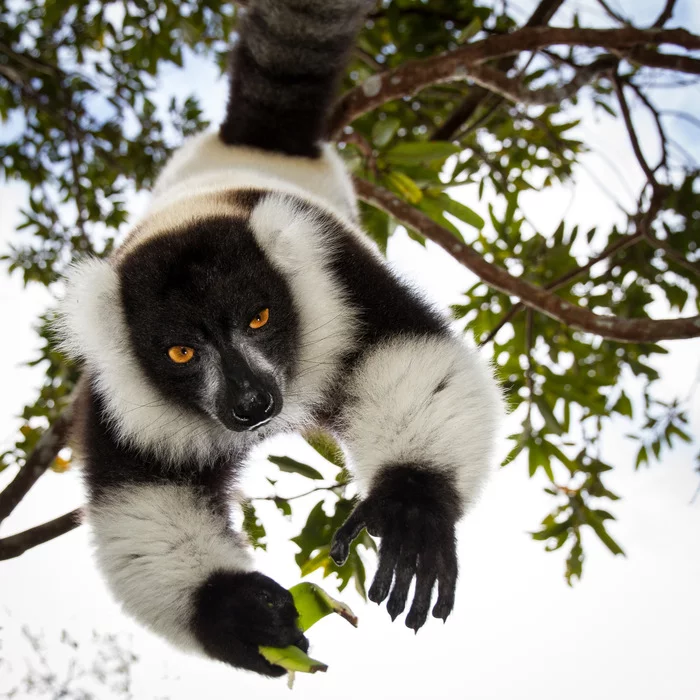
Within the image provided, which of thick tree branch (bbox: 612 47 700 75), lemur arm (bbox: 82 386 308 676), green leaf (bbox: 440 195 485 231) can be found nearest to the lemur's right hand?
lemur arm (bbox: 82 386 308 676)

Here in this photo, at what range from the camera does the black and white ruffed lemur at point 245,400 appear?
1.72 m

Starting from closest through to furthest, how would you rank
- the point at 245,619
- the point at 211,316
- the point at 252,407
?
the point at 245,619 < the point at 252,407 < the point at 211,316

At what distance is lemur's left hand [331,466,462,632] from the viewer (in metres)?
1.53

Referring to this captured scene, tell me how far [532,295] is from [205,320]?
1404 mm

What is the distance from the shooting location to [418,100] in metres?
5.11

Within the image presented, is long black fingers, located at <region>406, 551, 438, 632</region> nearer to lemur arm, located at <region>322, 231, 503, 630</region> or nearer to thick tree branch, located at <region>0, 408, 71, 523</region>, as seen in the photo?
lemur arm, located at <region>322, 231, 503, 630</region>

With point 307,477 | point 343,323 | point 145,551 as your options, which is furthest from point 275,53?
point 145,551

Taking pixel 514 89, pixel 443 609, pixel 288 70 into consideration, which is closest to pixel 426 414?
pixel 443 609

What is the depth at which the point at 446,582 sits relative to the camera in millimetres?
1553

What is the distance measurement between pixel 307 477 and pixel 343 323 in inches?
23.5

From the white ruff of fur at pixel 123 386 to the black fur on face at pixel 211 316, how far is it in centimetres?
4

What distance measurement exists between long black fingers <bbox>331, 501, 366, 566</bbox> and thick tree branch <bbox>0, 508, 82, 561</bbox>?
3.54 ft

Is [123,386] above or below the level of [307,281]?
below

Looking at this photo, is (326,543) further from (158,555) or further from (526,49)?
(526,49)
